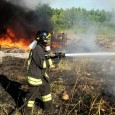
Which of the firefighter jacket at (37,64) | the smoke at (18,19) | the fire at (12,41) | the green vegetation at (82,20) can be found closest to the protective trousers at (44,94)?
the firefighter jacket at (37,64)

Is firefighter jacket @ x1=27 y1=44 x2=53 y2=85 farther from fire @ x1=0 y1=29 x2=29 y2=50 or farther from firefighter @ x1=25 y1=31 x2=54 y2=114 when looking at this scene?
fire @ x1=0 y1=29 x2=29 y2=50

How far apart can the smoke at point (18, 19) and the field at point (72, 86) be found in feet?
17.7

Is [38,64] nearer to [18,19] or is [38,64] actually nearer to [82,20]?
[18,19]

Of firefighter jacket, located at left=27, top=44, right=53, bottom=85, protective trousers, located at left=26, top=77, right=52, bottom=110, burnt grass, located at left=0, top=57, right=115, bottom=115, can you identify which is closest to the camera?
firefighter jacket, located at left=27, top=44, right=53, bottom=85

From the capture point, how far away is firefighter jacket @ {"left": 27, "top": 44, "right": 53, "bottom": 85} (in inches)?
237

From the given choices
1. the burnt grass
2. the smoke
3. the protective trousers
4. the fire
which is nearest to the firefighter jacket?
the protective trousers

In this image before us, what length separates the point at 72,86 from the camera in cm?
819

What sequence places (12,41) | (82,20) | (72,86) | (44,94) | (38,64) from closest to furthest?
(38,64)
(44,94)
(72,86)
(12,41)
(82,20)

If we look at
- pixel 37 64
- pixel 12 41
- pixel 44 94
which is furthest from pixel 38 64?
pixel 12 41

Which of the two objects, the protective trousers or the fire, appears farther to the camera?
the fire

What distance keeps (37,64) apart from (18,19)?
1203 centimetres

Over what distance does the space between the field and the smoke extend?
17.7 feet

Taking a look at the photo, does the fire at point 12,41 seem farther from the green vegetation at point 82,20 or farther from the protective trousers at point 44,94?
the green vegetation at point 82,20

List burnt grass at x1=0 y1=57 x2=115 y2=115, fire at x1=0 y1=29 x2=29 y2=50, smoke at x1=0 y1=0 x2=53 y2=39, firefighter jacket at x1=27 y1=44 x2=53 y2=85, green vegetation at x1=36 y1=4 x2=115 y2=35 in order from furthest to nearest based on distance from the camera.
Result: green vegetation at x1=36 y1=4 x2=115 y2=35 → smoke at x1=0 y1=0 x2=53 y2=39 → fire at x1=0 y1=29 x2=29 y2=50 → burnt grass at x1=0 y1=57 x2=115 y2=115 → firefighter jacket at x1=27 y1=44 x2=53 y2=85
